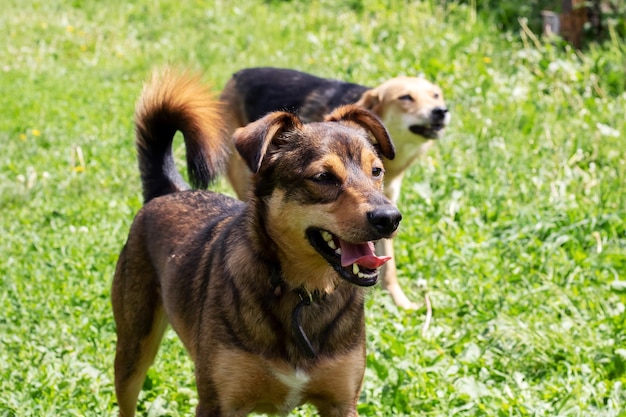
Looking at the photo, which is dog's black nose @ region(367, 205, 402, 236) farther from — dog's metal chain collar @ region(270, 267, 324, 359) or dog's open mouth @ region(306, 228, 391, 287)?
dog's metal chain collar @ region(270, 267, 324, 359)

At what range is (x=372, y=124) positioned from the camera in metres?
4.54

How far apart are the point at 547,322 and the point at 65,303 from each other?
3149 millimetres

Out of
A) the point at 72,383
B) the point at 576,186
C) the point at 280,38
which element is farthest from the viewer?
the point at 280,38

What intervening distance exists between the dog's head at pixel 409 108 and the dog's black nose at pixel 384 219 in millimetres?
3903

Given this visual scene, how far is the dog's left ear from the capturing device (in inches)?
177

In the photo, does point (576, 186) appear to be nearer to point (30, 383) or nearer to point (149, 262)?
point (149, 262)

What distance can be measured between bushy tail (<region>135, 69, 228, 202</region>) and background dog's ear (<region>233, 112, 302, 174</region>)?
90 cm

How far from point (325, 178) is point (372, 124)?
2.24 ft

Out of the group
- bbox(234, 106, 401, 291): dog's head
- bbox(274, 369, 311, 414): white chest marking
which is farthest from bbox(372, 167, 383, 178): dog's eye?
bbox(274, 369, 311, 414): white chest marking

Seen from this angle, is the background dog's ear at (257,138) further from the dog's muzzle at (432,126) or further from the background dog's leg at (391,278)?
the dog's muzzle at (432,126)

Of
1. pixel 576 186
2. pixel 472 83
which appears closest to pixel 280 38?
pixel 472 83

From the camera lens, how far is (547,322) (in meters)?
5.89

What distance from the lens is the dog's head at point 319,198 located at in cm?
381

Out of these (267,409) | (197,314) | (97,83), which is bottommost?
(97,83)
